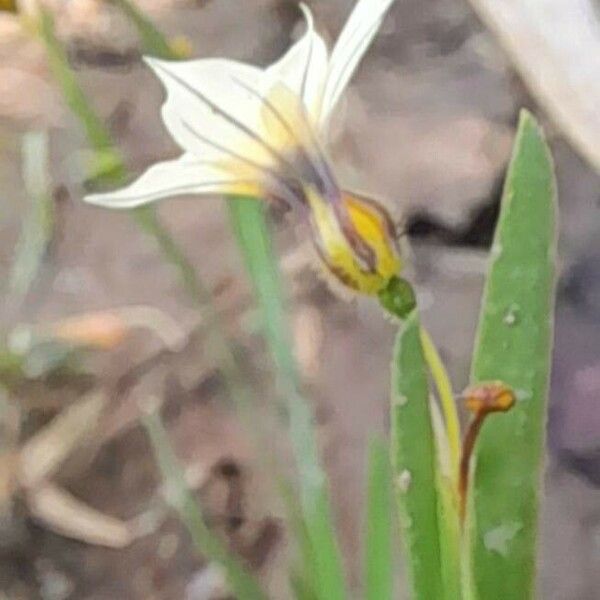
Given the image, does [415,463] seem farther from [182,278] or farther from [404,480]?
[182,278]

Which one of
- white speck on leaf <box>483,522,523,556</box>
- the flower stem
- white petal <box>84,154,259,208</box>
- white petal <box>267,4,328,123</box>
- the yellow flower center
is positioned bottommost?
white speck on leaf <box>483,522,523,556</box>

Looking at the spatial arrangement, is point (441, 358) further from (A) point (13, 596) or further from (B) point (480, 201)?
(A) point (13, 596)

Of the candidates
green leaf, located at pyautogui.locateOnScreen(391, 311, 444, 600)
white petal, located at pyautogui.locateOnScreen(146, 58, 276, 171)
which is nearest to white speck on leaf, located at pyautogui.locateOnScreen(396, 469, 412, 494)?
green leaf, located at pyautogui.locateOnScreen(391, 311, 444, 600)

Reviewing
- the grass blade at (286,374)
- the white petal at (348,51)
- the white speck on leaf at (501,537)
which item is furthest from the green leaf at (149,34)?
the white speck on leaf at (501,537)

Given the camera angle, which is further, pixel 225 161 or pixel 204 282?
pixel 204 282

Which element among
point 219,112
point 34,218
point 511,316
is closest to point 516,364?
point 511,316

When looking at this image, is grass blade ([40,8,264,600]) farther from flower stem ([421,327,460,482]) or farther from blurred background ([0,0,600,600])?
flower stem ([421,327,460,482])

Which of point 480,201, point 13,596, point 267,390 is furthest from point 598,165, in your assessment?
point 13,596
